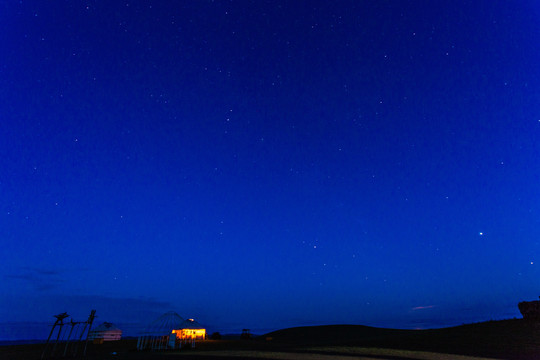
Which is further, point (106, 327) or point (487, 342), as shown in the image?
point (106, 327)

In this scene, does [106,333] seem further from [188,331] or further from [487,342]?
[487,342]

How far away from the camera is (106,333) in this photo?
4731 cm

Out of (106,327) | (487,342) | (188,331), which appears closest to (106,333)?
(106,327)

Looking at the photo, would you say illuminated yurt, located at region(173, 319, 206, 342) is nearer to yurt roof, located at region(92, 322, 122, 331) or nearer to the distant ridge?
the distant ridge

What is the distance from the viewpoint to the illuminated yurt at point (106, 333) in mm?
45475

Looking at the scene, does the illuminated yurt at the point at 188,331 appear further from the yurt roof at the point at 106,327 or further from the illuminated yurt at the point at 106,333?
the yurt roof at the point at 106,327

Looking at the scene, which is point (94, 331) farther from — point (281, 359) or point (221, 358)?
point (281, 359)

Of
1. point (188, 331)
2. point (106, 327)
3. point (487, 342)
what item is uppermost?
point (106, 327)

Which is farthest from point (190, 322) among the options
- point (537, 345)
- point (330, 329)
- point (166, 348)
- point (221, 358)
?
point (330, 329)

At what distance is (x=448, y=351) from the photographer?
23.4 m

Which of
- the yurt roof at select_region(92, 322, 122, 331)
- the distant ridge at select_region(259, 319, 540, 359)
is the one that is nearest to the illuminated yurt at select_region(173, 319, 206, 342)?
the distant ridge at select_region(259, 319, 540, 359)

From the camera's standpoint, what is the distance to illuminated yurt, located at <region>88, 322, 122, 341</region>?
45.5 meters

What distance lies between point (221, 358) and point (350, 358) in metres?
6.63

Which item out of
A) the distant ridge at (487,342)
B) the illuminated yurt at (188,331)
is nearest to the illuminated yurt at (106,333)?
the illuminated yurt at (188,331)
